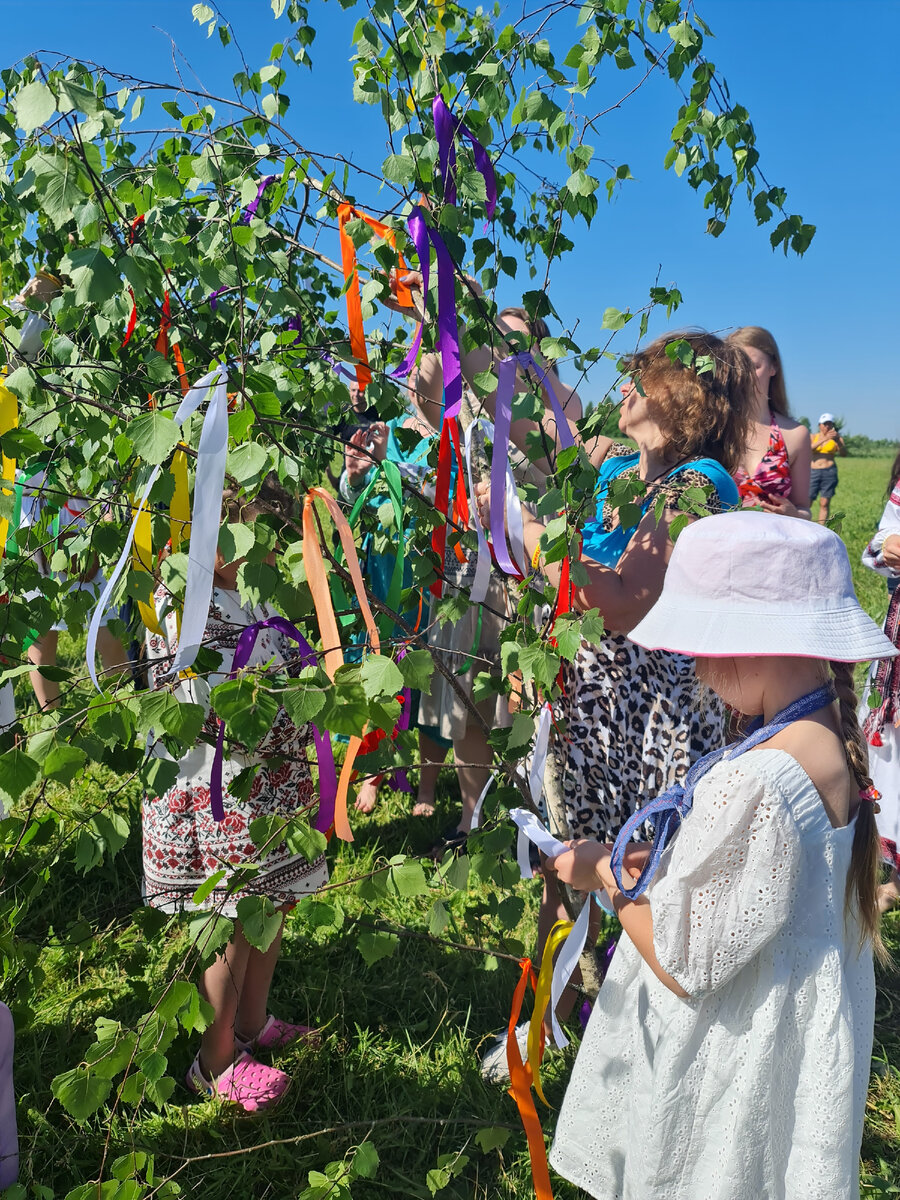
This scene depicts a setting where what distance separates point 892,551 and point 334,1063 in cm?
219

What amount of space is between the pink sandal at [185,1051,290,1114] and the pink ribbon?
1.35 m

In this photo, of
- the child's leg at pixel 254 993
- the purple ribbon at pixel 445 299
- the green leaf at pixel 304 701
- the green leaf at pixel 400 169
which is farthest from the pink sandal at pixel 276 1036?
the green leaf at pixel 400 169

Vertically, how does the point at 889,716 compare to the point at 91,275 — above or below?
below

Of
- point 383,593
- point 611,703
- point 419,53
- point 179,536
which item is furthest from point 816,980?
point 383,593

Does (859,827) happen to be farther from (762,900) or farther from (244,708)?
(244,708)

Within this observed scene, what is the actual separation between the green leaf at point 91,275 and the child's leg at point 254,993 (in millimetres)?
1534

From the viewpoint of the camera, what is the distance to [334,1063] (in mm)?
2109

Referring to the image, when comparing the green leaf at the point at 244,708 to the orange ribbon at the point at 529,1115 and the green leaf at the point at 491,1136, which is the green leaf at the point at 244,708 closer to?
the orange ribbon at the point at 529,1115

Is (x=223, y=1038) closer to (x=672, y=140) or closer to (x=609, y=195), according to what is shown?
(x=609, y=195)

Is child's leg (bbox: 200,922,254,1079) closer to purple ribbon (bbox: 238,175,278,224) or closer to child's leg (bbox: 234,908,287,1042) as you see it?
child's leg (bbox: 234,908,287,1042)

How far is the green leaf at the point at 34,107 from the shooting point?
87 centimetres

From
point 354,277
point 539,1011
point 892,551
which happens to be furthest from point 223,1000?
point 892,551

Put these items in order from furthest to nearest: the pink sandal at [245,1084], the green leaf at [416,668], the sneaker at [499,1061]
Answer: the sneaker at [499,1061], the pink sandal at [245,1084], the green leaf at [416,668]

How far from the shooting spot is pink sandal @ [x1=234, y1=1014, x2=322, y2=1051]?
206 centimetres
